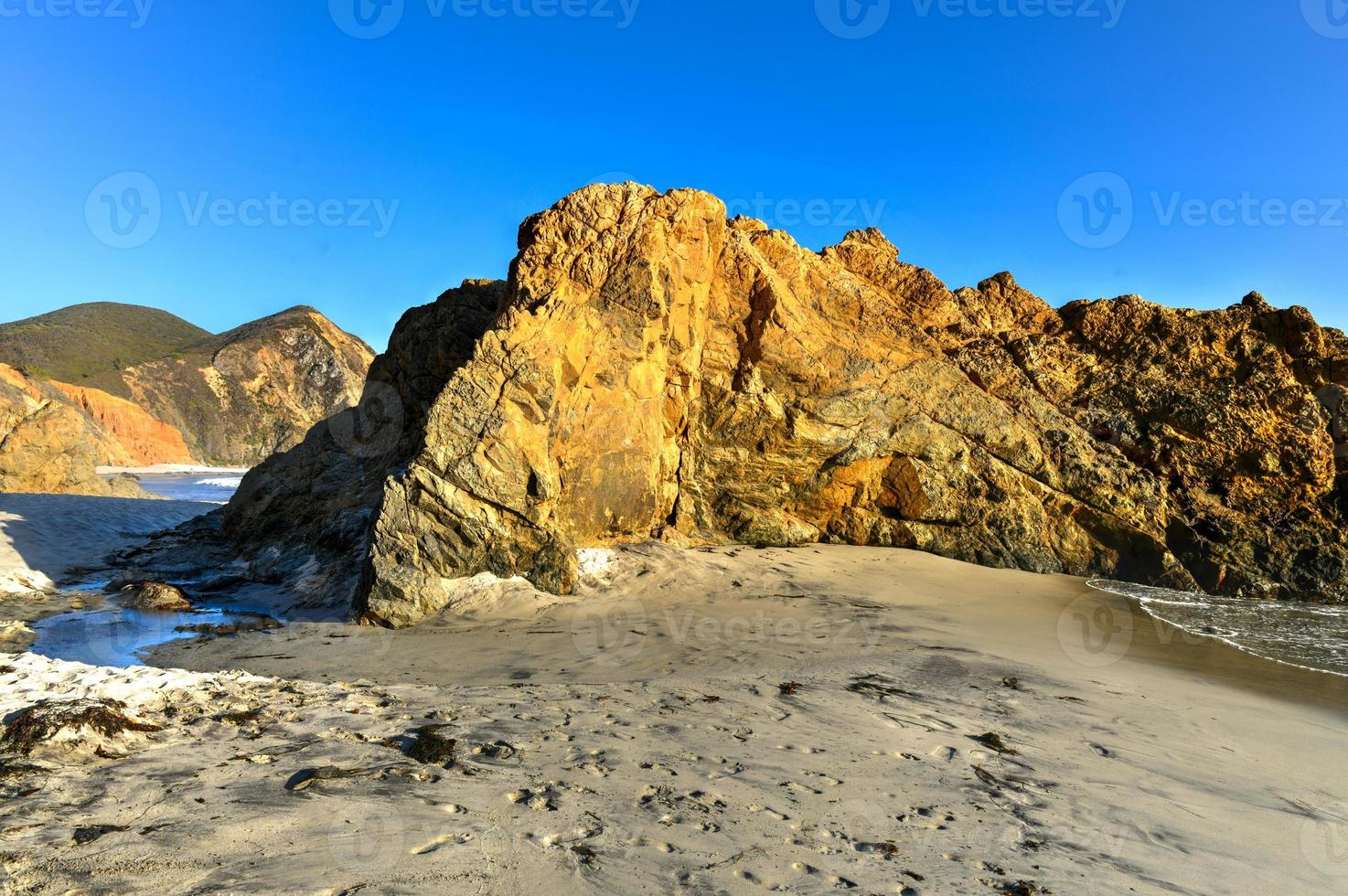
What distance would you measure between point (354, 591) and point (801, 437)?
6.64m

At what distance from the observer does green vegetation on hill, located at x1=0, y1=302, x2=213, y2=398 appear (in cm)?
5531

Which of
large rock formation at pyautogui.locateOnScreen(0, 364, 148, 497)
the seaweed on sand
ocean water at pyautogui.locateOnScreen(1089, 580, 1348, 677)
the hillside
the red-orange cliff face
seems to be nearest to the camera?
the seaweed on sand

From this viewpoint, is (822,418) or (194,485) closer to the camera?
(822,418)

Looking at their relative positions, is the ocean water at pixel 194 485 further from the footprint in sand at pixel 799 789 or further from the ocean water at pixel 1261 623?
the ocean water at pixel 1261 623

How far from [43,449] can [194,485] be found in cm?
1920

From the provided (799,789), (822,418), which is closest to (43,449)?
(822,418)

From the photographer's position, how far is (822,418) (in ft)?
35.6

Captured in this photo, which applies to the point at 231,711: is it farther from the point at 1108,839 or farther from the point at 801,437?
the point at 801,437

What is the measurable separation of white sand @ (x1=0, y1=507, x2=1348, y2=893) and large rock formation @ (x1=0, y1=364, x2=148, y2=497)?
47.2 feet

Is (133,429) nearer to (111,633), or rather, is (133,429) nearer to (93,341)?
(93,341)

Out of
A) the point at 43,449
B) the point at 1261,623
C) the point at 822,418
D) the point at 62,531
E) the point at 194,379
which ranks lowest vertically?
the point at 62,531

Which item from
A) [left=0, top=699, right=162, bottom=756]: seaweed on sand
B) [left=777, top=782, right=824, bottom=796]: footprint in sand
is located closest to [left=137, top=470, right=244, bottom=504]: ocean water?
[left=0, top=699, right=162, bottom=756]: seaweed on sand

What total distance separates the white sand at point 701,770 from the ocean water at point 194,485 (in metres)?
22.1

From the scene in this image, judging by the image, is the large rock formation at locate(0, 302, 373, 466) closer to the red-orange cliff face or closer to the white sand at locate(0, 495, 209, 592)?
the red-orange cliff face
